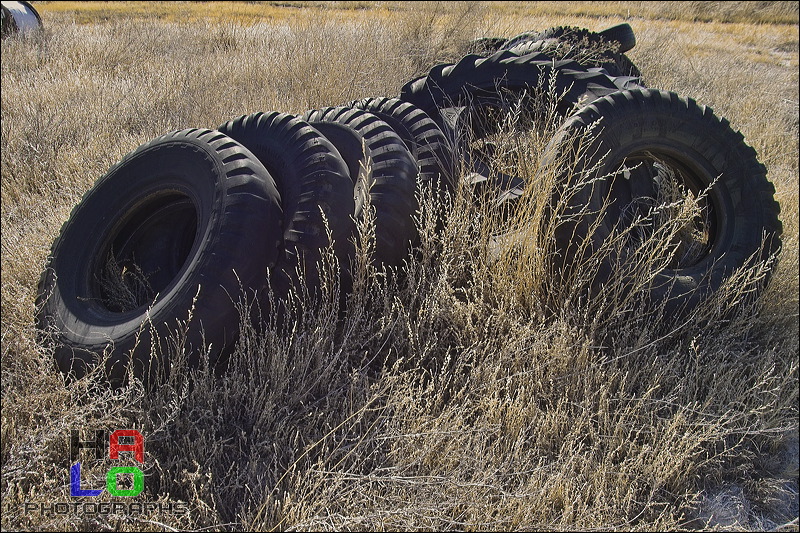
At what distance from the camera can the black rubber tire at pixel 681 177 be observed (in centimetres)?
365

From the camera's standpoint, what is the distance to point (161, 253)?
3.89 metres

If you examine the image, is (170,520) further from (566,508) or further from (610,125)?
(610,125)

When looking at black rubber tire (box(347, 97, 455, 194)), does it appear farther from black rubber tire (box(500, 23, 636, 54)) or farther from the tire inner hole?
black rubber tire (box(500, 23, 636, 54))

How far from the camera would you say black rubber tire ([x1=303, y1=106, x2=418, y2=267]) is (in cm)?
343

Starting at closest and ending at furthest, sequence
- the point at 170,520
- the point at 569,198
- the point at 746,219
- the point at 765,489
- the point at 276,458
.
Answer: the point at 170,520
the point at 276,458
the point at 765,489
the point at 569,198
the point at 746,219

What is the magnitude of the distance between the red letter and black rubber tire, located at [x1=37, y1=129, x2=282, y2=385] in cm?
28

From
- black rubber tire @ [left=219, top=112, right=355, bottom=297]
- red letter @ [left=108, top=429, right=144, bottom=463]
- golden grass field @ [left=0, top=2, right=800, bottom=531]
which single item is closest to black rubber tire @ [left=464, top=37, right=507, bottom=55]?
golden grass field @ [left=0, top=2, right=800, bottom=531]

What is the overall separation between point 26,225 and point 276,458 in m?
3.17

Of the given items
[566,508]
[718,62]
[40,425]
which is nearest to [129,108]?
[40,425]

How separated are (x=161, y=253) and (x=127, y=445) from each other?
1613 mm

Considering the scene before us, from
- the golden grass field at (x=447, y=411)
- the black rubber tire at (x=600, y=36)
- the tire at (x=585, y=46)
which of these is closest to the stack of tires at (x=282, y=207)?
the golden grass field at (x=447, y=411)

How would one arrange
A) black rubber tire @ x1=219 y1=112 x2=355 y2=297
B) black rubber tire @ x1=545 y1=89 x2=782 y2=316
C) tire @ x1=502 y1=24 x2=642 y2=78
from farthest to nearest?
tire @ x1=502 y1=24 x2=642 y2=78, black rubber tire @ x1=545 y1=89 x2=782 y2=316, black rubber tire @ x1=219 y1=112 x2=355 y2=297

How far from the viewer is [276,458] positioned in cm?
253

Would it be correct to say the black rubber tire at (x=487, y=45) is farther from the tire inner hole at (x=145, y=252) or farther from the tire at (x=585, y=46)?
the tire inner hole at (x=145, y=252)
